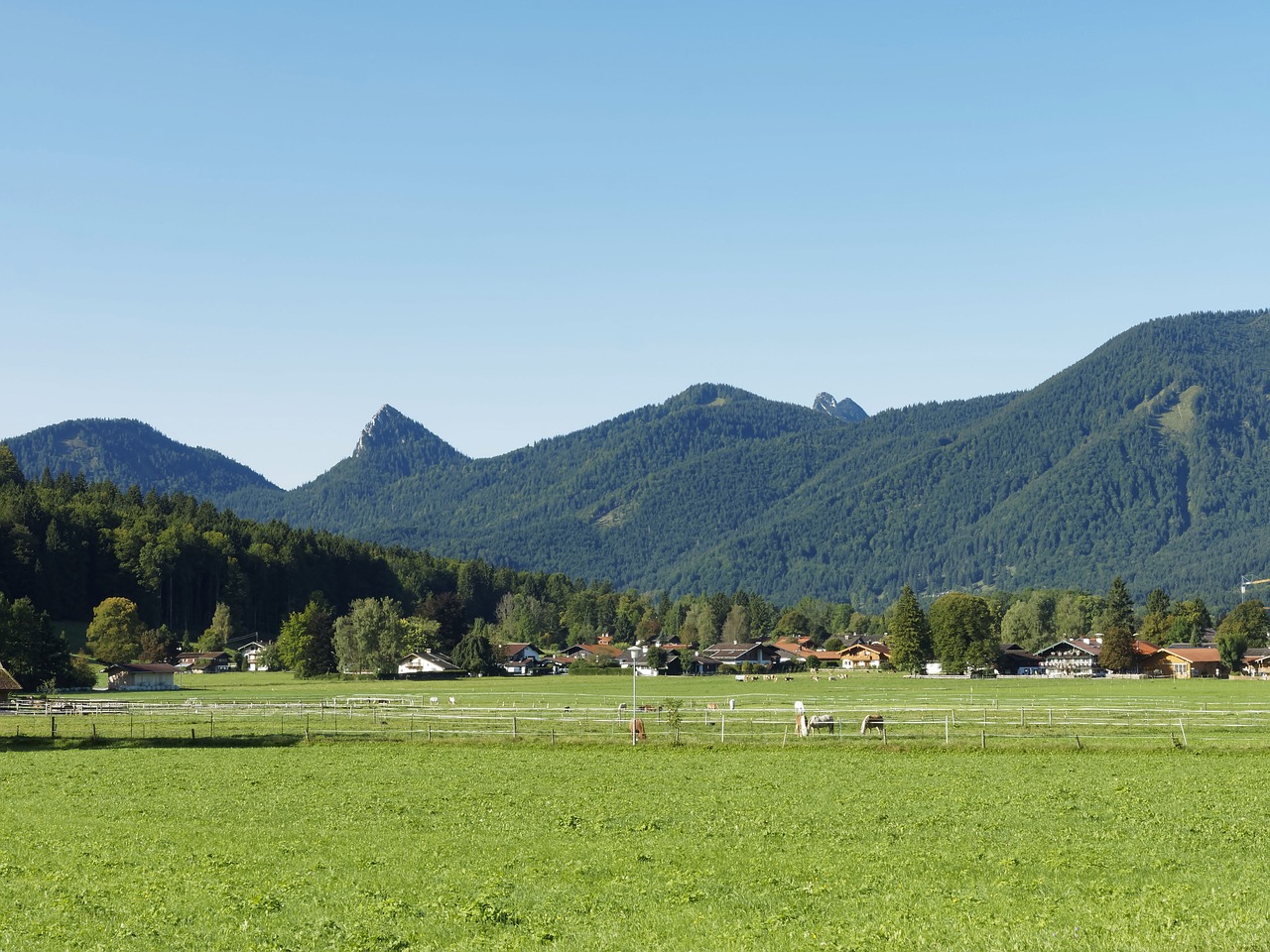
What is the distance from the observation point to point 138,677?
13312cm

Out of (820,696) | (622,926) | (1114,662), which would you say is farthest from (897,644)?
(622,926)

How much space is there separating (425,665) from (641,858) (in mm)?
135448

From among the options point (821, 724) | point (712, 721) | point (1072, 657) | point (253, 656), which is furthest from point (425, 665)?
point (821, 724)

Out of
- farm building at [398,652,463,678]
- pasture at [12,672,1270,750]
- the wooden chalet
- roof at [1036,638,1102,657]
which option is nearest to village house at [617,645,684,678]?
farm building at [398,652,463,678]

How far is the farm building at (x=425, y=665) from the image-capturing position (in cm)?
15488

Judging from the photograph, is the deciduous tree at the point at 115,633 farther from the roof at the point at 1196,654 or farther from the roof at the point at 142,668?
the roof at the point at 1196,654

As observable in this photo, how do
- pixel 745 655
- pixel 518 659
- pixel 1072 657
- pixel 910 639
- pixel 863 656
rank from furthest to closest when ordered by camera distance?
pixel 745 655, pixel 863 656, pixel 518 659, pixel 1072 657, pixel 910 639

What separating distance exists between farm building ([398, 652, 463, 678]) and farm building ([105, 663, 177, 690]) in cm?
2842

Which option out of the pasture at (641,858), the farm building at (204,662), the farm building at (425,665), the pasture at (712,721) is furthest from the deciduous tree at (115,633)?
the pasture at (641,858)

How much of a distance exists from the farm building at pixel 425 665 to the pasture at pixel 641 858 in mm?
114677

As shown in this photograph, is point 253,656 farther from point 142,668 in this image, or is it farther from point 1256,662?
point 1256,662

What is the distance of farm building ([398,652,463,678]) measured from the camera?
15488 cm

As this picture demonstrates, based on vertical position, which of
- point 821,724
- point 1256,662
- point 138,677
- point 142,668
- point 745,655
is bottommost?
point 138,677

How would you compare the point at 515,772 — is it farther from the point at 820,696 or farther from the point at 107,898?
the point at 820,696
